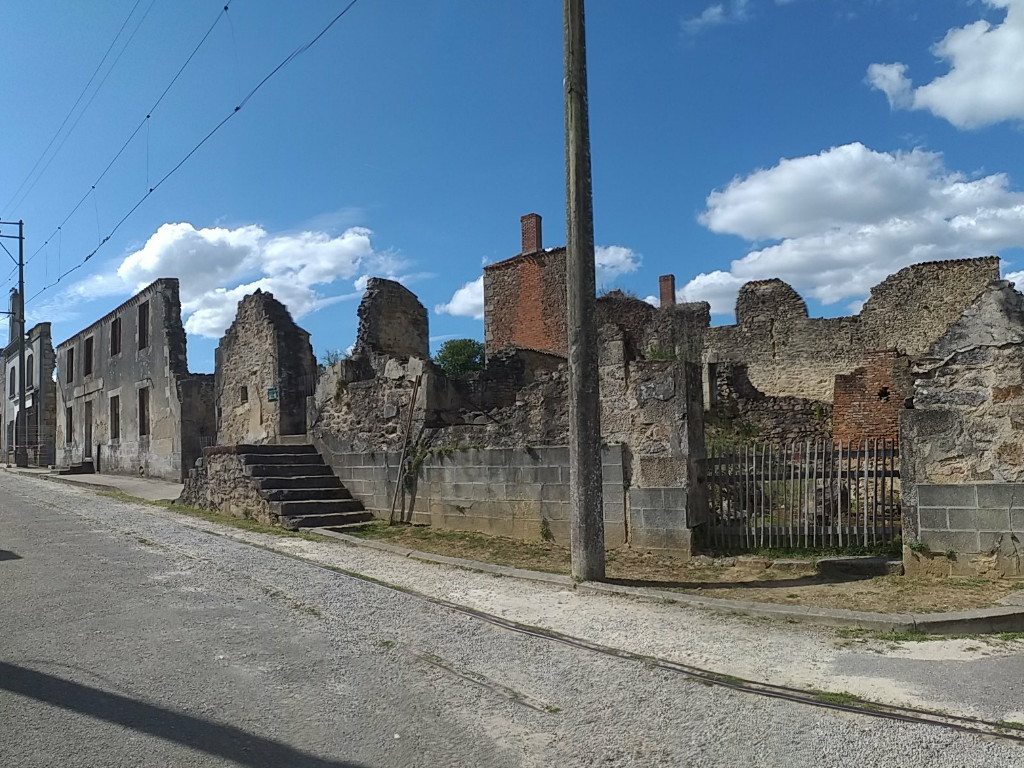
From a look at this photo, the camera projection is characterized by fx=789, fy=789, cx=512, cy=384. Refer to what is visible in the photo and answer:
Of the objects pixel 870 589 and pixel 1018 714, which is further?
pixel 870 589

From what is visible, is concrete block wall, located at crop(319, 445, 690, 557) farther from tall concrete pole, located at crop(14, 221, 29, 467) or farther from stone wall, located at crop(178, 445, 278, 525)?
tall concrete pole, located at crop(14, 221, 29, 467)

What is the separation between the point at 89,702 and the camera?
433cm

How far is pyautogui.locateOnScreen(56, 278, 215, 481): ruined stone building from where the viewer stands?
23.3 m

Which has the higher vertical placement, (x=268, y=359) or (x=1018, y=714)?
(x=268, y=359)

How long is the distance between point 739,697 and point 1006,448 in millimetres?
4824

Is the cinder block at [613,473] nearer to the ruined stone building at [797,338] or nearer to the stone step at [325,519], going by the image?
the stone step at [325,519]

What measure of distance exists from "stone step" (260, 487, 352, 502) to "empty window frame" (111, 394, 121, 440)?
17.4 metres

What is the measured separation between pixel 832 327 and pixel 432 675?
83.2 ft

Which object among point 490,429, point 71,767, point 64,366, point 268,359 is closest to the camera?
point 71,767

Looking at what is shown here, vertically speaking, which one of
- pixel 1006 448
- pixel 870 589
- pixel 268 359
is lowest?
pixel 870 589

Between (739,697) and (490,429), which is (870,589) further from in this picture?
(490,429)

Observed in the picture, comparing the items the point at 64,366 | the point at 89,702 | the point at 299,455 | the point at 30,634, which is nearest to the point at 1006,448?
the point at 89,702

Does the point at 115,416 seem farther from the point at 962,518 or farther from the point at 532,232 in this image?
the point at 962,518

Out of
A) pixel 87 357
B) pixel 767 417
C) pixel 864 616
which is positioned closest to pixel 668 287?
pixel 767 417
